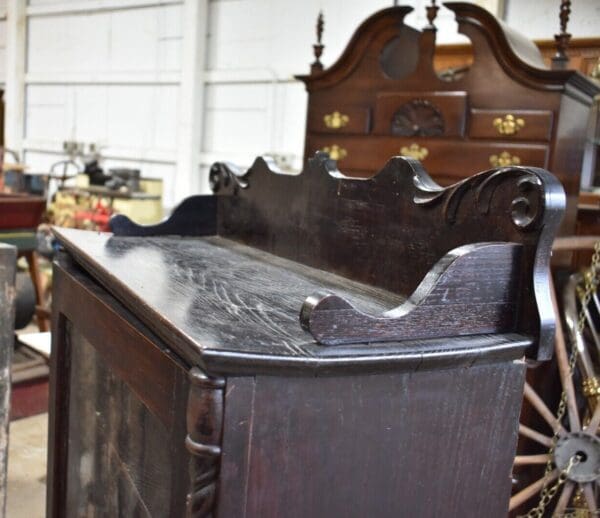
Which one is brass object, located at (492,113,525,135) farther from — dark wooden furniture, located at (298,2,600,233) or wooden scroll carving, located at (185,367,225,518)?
wooden scroll carving, located at (185,367,225,518)

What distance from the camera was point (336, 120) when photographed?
7.48ft

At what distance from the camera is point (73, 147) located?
6.30m

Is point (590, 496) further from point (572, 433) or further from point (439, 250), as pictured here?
point (439, 250)

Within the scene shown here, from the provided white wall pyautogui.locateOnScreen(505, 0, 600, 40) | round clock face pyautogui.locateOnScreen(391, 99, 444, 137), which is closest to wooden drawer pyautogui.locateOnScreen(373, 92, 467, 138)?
round clock face pyautogui.locateOnScreen(391, 99, 444, 137)

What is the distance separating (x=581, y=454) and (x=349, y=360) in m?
1.38

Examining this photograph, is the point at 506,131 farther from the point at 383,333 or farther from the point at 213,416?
the point at 213,416

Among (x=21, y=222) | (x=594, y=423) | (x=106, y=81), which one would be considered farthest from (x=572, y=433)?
(x=106, y=81)

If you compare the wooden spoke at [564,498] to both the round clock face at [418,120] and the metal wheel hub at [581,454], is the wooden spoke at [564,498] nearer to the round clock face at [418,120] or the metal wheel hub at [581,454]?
the metal wheel hub at [581,454]

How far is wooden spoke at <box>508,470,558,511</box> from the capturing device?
1.74m

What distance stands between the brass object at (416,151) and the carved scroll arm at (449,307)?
4.47 ft

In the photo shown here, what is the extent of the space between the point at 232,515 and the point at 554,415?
150 centimetres

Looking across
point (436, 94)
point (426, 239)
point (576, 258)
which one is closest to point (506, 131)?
point (436, 94)

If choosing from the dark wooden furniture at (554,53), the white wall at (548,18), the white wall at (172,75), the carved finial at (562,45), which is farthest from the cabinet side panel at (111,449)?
the white wall at (172,75)

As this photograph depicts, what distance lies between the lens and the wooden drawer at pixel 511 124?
72.9 inches
